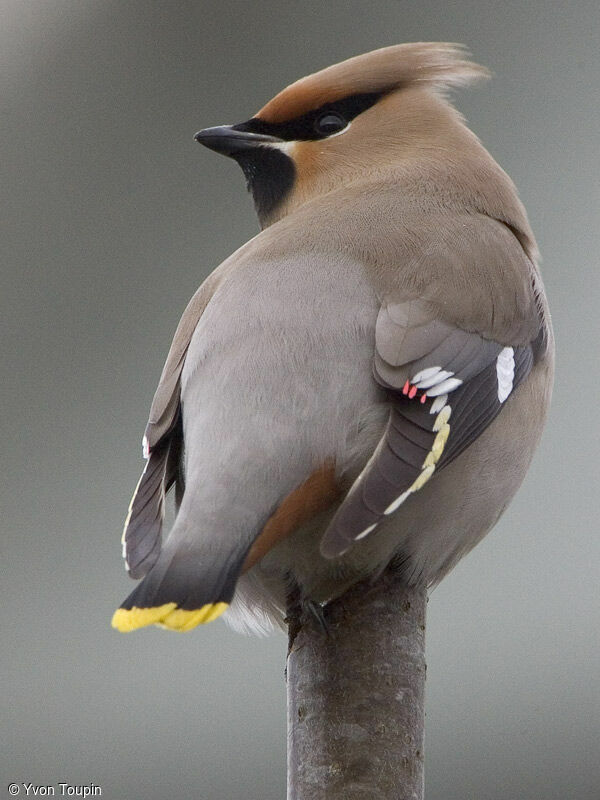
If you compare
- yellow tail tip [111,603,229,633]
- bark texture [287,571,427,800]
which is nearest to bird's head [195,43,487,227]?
bark texture [287,571,427,800]

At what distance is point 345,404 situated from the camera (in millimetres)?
3160

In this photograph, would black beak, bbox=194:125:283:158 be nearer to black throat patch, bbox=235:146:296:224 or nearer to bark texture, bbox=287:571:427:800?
black throat patch, bbox=235:146:296:224

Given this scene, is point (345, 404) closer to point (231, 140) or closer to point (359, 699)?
point (359, 699)

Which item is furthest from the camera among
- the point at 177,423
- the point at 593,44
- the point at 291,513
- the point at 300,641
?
the point at 593,44

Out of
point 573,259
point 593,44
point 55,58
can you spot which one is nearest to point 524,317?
point 573,259

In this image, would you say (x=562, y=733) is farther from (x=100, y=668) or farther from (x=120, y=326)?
(x=120, y=326)

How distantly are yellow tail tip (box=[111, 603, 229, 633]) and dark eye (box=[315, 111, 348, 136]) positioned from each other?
5.80 ft

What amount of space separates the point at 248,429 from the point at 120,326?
4192mm

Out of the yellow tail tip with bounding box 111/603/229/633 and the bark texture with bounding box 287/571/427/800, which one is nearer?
the yellow tail tip with bounding box 111/603/229/633

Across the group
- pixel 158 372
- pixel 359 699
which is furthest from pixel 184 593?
pixel 158 372

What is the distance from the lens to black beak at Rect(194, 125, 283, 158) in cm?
417

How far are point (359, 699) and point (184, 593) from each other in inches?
16.2

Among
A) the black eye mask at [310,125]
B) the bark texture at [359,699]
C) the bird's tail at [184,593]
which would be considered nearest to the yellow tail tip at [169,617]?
the bird's tail at [184,593]

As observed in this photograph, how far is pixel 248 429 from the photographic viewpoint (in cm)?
312
